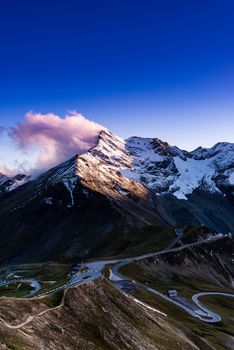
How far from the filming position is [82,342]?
6494 cm

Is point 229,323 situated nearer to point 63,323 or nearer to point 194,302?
point 194,302

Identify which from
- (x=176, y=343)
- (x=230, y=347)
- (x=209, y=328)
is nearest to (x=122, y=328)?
(x=176, y=343)

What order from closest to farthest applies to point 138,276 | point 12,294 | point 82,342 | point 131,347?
point 82,342 < point 131,347 < point 12,294 < point 138,276

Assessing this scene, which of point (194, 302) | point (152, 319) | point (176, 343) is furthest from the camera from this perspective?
point (194, 302)

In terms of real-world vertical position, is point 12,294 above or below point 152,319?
above

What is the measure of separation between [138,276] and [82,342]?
12149 centimetres

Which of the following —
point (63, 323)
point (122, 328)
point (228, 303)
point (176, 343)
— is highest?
point (63, 323)

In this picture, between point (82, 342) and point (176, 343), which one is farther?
point (176, 343)

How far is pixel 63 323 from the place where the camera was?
225 ft

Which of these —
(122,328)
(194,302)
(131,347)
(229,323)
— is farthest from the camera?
(194,302)

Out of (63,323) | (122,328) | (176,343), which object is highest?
(63,323)

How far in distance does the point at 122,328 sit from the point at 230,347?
135 feet

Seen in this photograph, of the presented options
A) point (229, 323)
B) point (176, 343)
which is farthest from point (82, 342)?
point (229, 323)

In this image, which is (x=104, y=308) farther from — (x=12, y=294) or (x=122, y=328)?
(x=12, y=294)
